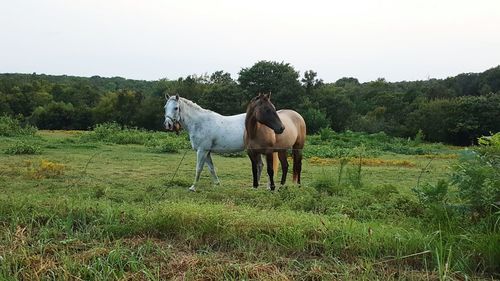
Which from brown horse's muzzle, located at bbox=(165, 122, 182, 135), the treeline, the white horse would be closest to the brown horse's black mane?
the white horse

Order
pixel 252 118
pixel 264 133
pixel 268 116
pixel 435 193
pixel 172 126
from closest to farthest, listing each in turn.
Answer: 1. pixel 435 193
2. pixel 268 116
3. pixel 252 118
4. pixel 264 133
5. pixel 172 126

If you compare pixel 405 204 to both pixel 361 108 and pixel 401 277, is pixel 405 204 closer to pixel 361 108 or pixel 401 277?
pixel 401 277

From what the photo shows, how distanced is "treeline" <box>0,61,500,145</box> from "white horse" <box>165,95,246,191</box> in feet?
105

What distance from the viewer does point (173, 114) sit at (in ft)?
32.1

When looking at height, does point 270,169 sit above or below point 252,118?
below

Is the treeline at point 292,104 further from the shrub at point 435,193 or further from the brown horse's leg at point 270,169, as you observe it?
the shrub at point 435,193

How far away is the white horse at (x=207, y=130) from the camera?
991 cm

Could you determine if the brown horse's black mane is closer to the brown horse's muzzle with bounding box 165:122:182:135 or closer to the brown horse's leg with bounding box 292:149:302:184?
the brown horse's leg with bounding box 292:149:302:184

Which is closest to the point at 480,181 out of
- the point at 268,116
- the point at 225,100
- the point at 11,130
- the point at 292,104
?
the point at 268,116

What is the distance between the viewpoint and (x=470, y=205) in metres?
4.30

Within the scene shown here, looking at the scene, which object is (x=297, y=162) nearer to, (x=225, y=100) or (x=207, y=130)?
(x=207, y=130)

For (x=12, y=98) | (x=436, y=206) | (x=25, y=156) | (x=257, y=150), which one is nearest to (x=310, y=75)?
(x=12, y=98)

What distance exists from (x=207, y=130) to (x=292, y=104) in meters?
38.7

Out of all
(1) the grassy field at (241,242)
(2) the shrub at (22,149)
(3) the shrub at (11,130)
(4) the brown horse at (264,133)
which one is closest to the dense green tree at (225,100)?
(3) the shrub at (11,130)
